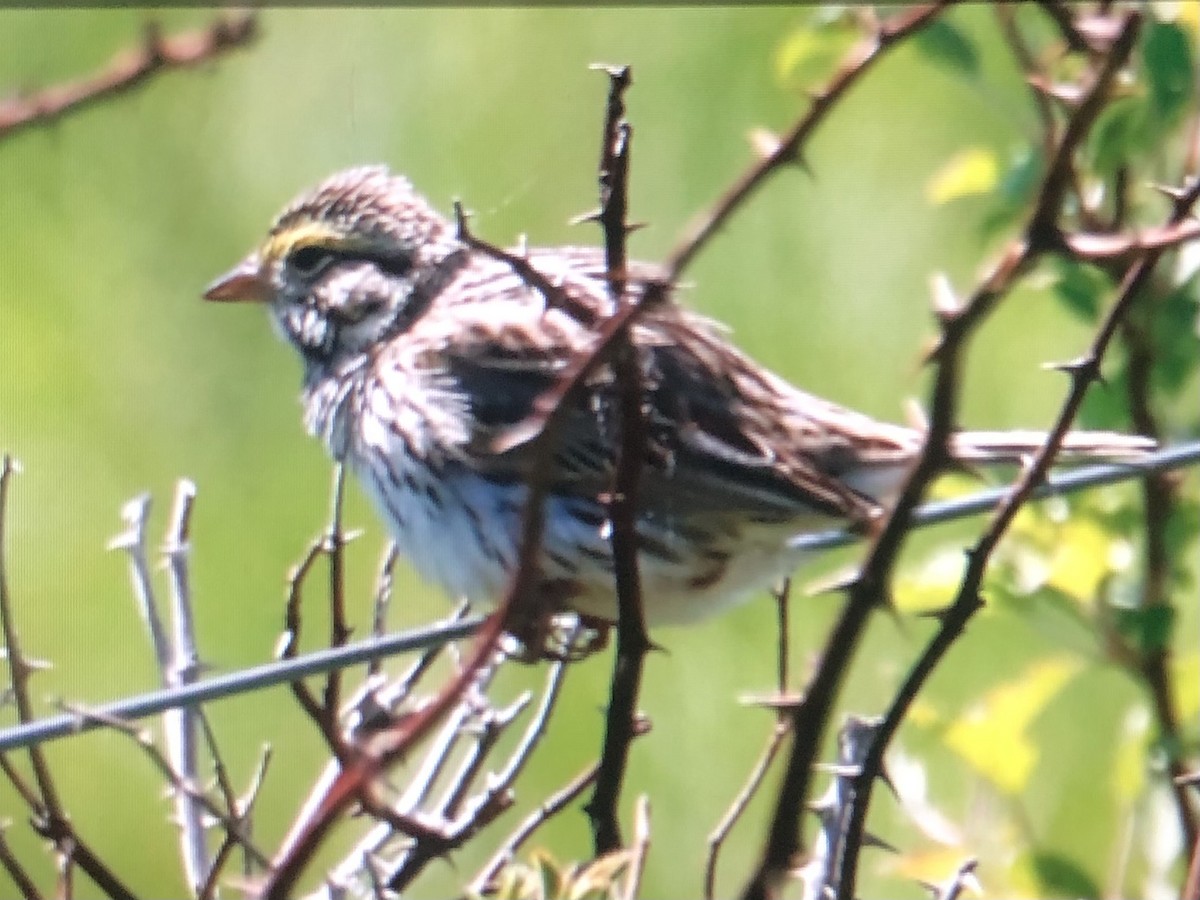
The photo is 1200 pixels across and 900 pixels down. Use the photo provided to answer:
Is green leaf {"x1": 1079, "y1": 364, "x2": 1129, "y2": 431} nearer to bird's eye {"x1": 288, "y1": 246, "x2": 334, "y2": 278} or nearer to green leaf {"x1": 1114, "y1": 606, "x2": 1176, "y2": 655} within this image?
green leaf {"x1": 1114, "y1": 606, "x2": 1176, "y2": 655}

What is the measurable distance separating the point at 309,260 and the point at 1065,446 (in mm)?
1429

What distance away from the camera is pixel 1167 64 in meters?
2.71

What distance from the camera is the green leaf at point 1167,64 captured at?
2.71m

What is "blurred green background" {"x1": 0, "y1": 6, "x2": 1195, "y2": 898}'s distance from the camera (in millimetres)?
4711

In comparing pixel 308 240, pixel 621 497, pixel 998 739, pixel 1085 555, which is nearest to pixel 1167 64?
pixel 1085 555

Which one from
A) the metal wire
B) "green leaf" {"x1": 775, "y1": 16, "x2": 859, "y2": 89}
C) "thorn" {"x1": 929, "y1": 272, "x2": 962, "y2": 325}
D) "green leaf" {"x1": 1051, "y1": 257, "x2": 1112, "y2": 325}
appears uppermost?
"green leaf" {"x1": 775, "y1": 16, "x2": 859, "y2": 89}

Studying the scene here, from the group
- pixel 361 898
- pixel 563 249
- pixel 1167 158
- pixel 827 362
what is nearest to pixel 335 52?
pixel 827 362

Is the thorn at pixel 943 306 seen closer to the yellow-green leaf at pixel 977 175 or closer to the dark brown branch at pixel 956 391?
the dark brown branch at pixel 956 391

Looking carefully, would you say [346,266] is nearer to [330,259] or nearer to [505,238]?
[330,259]

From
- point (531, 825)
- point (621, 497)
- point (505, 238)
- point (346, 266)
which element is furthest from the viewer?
point (505, 238)

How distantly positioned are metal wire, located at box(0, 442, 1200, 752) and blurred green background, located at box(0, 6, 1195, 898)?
7.21ft

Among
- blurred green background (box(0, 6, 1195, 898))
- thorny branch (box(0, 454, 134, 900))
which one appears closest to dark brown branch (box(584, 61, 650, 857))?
thorny branch (box(0, 454, 134, 900))

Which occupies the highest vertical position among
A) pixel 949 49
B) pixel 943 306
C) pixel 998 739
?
pixel 949 49

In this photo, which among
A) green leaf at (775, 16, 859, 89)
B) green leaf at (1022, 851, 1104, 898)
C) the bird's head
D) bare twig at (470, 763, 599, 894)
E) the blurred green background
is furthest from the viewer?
the blurred green background
